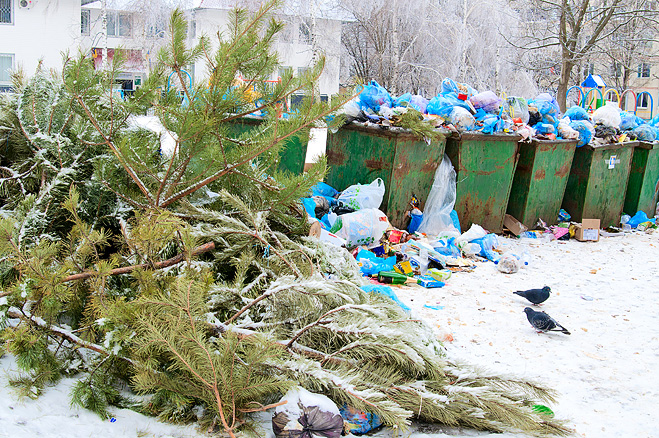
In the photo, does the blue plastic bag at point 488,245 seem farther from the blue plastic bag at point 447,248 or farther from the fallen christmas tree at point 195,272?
the fallen christmas tree at point 195,272

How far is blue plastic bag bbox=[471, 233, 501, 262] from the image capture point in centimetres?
570

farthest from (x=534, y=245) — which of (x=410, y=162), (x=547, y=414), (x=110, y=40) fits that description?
(x=110, y=40)

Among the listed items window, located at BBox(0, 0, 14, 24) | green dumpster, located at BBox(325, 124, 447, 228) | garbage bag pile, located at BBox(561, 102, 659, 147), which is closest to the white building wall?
window, located at BBox(0, 0, 14, 24)

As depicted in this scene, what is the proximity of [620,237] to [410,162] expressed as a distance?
10.6 ft

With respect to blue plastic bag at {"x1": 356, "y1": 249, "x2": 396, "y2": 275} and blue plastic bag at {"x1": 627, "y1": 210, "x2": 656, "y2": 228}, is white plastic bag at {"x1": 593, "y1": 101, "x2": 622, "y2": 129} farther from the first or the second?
blue plastic bag at {"x1": 356, "y1": 249, "x2": 396, "y2": 275}

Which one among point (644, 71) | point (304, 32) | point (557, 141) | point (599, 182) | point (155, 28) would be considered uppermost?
point (644, 71)

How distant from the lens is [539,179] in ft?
21.8

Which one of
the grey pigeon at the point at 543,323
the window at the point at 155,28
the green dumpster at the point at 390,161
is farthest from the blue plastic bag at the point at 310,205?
the window at the point at 155,28

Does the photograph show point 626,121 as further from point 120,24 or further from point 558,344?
point 120,24

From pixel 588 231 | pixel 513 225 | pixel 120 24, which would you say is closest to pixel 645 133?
pixel 588 231

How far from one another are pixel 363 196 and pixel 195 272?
11.2 ft

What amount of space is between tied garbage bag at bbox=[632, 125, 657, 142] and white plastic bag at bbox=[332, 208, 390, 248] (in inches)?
173

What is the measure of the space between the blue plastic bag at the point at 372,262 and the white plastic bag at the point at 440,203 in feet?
3.42

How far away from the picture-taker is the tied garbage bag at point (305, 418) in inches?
79.6
